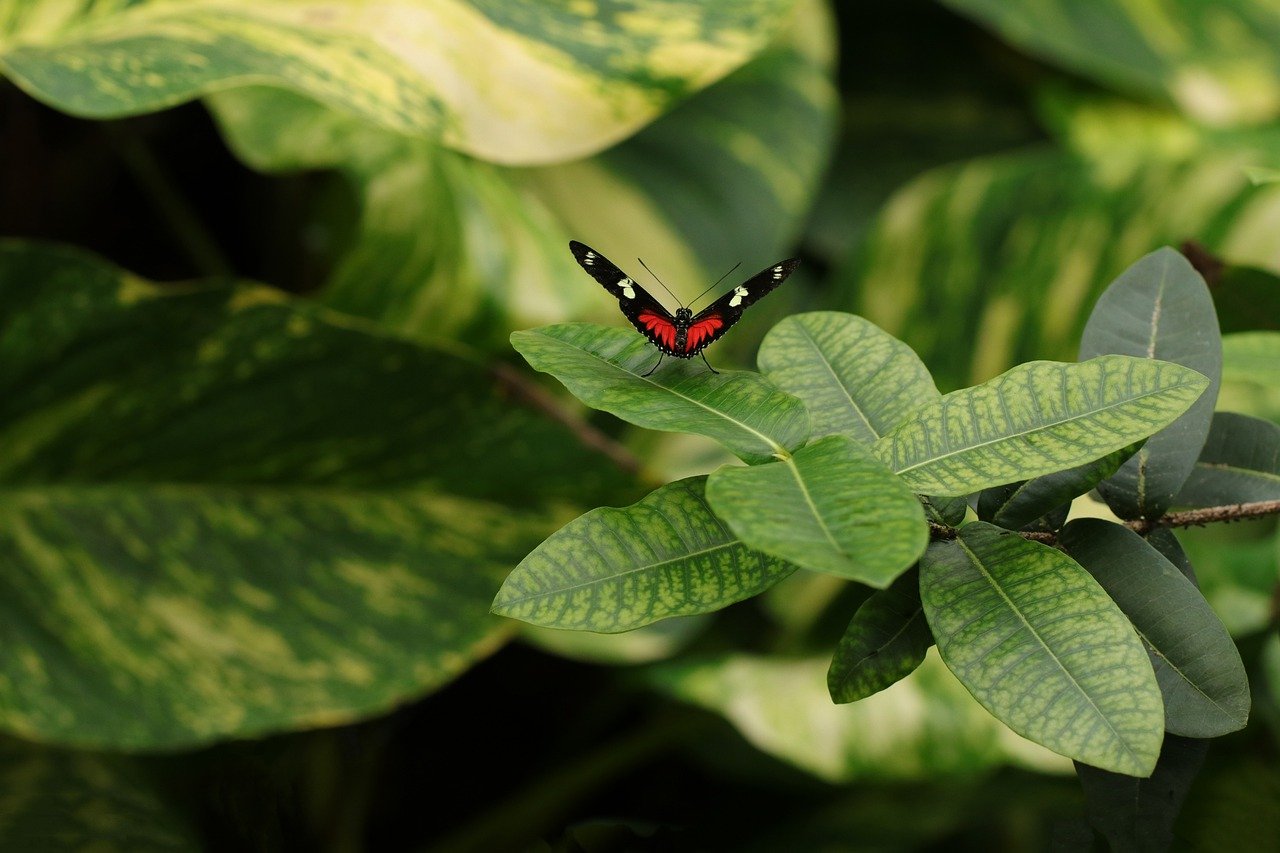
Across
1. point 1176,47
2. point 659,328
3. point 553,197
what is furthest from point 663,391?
point 1176,47

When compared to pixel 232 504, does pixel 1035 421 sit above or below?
above

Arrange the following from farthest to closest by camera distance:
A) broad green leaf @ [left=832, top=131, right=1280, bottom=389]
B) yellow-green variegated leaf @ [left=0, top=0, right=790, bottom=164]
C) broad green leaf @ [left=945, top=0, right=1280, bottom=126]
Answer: broad green leaf @ [left=945, top=0, right=1280, bottom=126]
broad green leaf @ [left=832, top=131, right=1280, bottom=389]
yellow-green variegated leaf @ [left=0, top=0, right=790, bottom=164]

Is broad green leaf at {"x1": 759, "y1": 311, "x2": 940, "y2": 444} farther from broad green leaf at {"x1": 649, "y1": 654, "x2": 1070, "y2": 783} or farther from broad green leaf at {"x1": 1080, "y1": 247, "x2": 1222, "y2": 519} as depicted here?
broad green leaf at {"x1": 649, "y1": 654, "x2": 1070, "y2": 783}

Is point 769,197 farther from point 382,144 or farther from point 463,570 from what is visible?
point 463,570

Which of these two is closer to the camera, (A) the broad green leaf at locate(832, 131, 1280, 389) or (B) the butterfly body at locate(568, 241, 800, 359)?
(B) the butterfly body at locate(568, 241, 800, 359)

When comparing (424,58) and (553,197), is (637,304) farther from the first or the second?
(553,197)

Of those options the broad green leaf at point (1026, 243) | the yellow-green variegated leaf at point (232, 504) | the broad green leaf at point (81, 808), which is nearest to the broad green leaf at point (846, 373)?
the broad green leaf at point (81, 808)

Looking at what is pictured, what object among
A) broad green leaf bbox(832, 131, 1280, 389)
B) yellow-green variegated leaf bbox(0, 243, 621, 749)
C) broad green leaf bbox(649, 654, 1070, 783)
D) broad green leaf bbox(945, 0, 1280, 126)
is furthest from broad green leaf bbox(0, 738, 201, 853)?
broad green leaf bbox(945, 0, 1280, 126)
